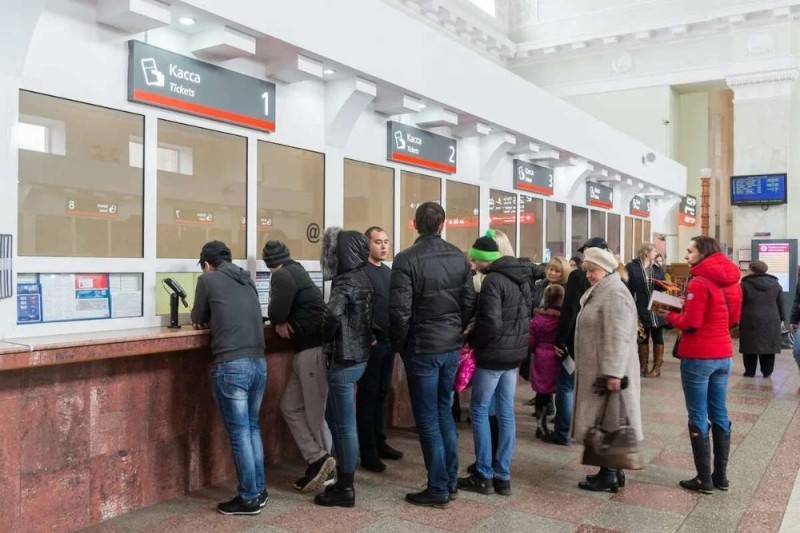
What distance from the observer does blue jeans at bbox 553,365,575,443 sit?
561 cm

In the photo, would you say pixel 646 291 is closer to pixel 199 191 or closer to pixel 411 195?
pixel 411 195

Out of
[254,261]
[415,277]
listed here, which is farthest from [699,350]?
[254,261]

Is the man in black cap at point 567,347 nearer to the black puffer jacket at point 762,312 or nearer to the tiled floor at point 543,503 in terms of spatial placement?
the tiled floor at point 543,503

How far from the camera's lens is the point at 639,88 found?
1677 cm

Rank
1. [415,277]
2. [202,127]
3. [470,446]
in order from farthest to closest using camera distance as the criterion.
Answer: [470,446] < [202,127] < [415,277]

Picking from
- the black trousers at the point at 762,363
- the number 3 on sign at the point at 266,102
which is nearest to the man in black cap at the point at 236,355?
the number 3 on sign at the point at 266,102

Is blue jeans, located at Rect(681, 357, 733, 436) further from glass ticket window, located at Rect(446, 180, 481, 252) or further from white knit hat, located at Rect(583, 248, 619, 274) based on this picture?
glass ticket window, located at Rect(446, 180, 481, 252)

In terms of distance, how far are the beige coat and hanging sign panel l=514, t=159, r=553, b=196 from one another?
192 inches

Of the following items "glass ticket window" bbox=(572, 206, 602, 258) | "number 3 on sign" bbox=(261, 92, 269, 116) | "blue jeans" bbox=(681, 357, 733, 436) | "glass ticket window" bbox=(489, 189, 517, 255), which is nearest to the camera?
"blue jeans" bbox=(681, 357, 733, 436)

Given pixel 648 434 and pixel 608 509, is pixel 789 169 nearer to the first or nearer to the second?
pixel 648 434

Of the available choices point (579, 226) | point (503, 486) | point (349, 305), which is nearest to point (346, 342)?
point (349, 305)

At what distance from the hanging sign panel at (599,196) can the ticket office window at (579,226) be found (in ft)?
0.77

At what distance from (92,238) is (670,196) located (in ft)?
42.7

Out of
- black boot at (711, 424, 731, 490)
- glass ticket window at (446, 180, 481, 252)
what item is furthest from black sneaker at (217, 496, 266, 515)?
glass ticket window at (446, 180, 481, 252)
